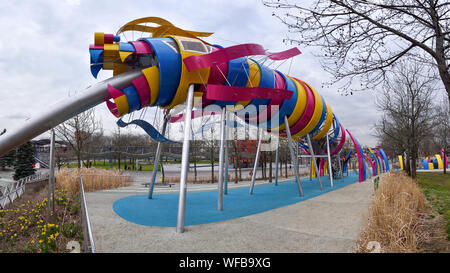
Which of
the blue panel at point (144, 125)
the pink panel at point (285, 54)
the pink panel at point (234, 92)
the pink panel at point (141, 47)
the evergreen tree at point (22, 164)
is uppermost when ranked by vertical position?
the pink panel at point (285, 54)

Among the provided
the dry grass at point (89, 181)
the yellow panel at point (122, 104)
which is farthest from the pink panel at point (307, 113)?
the dry grass at point (89, 181)

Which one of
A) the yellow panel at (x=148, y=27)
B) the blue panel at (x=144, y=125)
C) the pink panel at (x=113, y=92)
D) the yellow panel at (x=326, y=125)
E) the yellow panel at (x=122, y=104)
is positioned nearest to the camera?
the pink panel at (x=113, y=92)

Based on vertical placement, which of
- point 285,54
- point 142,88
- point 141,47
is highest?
point 285,54

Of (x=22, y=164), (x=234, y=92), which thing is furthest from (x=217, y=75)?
(x=22, y=164)

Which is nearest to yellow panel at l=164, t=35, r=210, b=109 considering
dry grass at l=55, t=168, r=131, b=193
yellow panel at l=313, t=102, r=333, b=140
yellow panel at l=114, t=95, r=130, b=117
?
yellow panel at l=114, t=95, r=130, b=117

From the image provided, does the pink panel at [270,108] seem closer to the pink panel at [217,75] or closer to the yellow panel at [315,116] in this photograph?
the pink panel at [217,75]

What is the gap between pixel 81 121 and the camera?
17.3 meters

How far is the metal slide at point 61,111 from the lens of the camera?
4664 millimetres

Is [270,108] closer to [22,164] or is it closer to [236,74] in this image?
[236,74]

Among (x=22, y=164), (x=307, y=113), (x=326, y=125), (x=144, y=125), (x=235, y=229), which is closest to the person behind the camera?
(x=235, y=229)

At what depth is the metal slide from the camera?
4.66 m

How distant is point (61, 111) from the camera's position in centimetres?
512

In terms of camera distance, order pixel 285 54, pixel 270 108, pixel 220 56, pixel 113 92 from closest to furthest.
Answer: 1. pixel 113 92
2. pixel 220 56
3. pixel 285 54
4. pixel 270 108

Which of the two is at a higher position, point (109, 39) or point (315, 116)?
point (109, 39)
